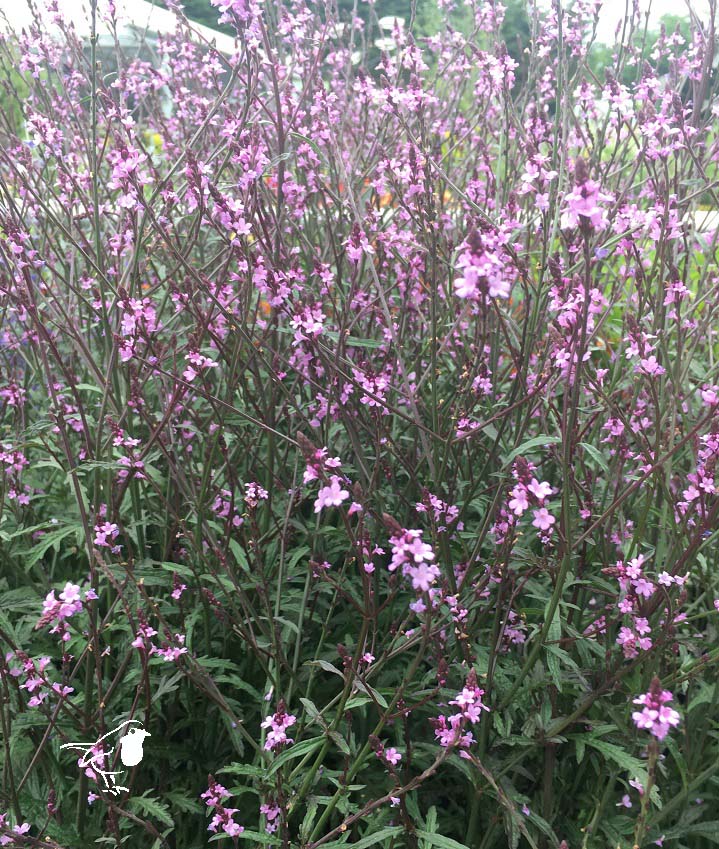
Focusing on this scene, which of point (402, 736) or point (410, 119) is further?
point (410, 119)

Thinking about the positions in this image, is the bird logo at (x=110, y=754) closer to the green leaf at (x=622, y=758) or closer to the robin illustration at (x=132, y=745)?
the robin illustration at (x=132, y=745)

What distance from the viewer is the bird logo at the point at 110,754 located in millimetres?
2086

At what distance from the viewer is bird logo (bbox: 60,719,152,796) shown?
2.09 metres

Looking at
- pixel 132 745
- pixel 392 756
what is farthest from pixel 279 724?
pixel 132 745

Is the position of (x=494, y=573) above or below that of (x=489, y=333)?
below

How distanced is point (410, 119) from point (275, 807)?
3.07 m

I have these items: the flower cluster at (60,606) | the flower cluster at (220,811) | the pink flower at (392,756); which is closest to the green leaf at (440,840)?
the pink flower at (392,756)

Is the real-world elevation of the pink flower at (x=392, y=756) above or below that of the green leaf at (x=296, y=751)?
above

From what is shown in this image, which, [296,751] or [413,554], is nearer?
[413,554]

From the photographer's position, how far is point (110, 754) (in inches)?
89.6

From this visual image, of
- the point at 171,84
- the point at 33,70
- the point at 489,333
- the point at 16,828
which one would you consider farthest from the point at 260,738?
the point at 171,84

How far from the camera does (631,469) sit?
3.17 metres

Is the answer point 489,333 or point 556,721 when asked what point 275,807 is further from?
point 489,333

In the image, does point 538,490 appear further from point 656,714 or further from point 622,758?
point 622,758
